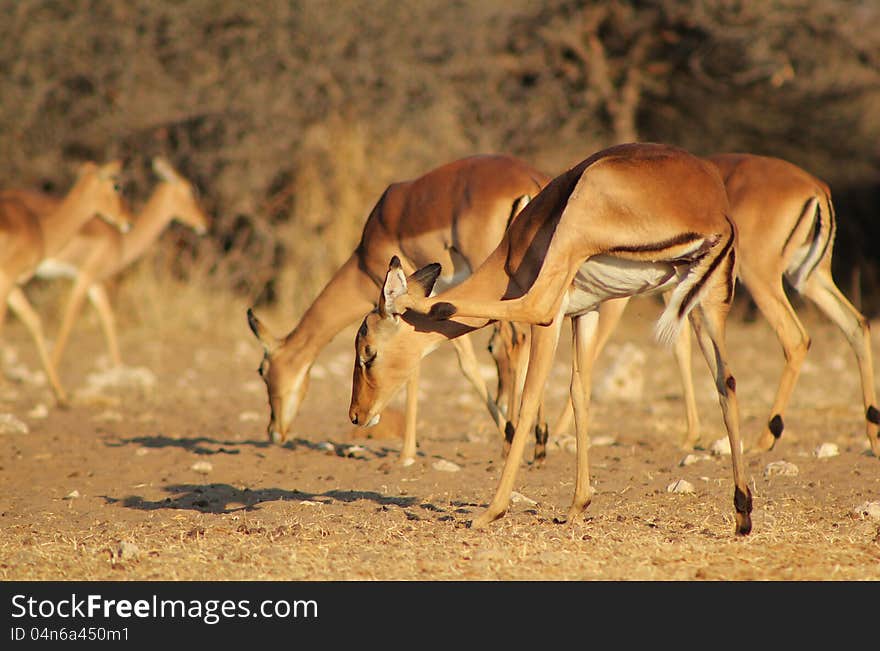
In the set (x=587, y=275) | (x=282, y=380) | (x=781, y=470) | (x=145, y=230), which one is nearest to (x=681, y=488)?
(x=781, y=470)

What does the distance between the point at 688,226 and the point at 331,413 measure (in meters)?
5.72

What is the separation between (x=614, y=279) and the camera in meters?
5.40

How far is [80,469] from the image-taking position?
7.48 metres

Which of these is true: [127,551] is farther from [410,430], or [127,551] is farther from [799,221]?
[799,221]

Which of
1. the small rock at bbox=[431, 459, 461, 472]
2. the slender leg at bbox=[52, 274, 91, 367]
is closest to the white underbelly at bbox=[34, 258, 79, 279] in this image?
the slender leg at bbox=[52, 274, 91, 367]

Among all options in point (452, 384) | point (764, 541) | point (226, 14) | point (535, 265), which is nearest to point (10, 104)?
point (226, 14)

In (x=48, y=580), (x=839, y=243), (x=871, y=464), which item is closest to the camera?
(x=48, y=580)

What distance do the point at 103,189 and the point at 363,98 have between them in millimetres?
5024

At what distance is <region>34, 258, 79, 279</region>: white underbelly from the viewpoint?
13305mm

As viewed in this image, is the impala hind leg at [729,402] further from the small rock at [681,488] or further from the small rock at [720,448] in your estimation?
the small rock at [720,448]

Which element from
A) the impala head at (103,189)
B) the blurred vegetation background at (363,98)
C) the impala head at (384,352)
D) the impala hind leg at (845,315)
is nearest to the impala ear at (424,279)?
the impala head at (384,352)

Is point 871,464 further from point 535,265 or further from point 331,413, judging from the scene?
point 331,413

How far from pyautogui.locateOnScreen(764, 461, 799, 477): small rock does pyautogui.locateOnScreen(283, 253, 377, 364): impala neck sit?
2.84 m

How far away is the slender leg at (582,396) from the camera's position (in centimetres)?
578
